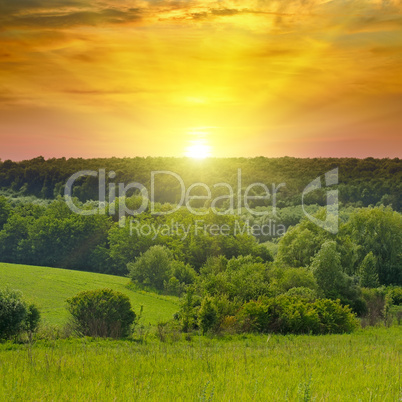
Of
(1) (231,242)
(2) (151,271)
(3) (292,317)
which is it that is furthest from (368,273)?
(3) (292,317)

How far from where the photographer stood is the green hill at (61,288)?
121ft

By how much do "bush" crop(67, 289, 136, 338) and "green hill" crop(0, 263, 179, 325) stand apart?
10406 millimetres

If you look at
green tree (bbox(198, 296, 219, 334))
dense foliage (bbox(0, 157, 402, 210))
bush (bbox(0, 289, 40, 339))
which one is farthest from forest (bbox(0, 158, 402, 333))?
bush (bbox(0, 289, 40, 339))

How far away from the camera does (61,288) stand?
143 ft

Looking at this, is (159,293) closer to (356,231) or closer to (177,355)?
(356,231)

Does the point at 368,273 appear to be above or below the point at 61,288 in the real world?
below

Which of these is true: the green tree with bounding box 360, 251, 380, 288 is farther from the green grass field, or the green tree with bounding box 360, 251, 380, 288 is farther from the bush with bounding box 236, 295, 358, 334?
the green grass field

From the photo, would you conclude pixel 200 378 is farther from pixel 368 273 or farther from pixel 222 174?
pixel 222 174

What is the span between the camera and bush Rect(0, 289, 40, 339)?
1995 centimetres

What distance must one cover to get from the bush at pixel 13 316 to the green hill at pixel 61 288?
1192cm

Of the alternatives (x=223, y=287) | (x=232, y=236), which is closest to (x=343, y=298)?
(x=223, y=287)

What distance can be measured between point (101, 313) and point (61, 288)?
22.8 metres

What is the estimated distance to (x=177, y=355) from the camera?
39.1ft

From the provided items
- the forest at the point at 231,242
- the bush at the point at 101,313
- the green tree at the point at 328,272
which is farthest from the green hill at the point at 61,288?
the green tree at the point at 328,272
